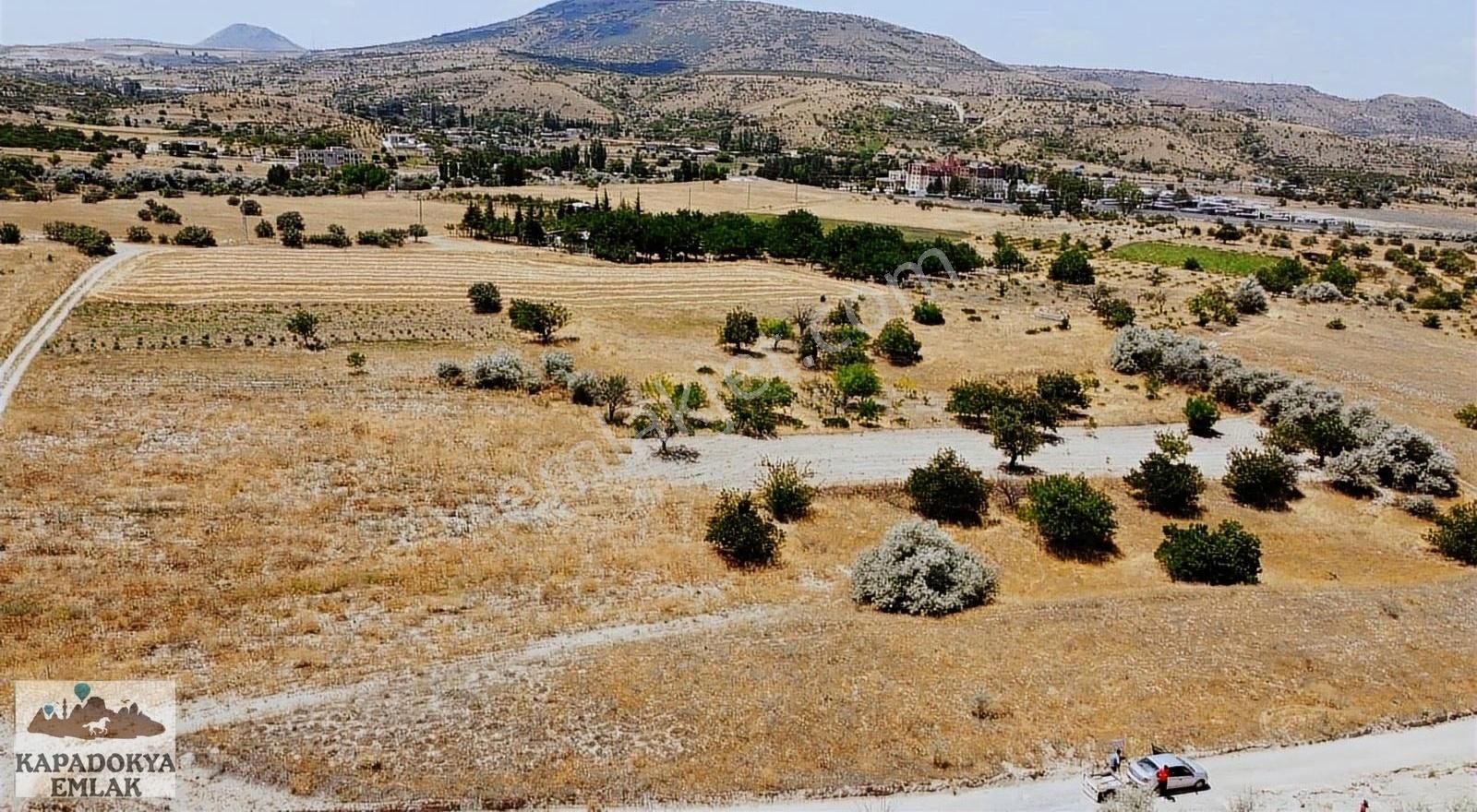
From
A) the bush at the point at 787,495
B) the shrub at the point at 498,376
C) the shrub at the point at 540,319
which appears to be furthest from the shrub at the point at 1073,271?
the bush at the point at 787,495

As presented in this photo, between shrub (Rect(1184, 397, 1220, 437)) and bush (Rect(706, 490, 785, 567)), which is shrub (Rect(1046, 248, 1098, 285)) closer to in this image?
shrub (Rect(1184, 397, 1220, 437))

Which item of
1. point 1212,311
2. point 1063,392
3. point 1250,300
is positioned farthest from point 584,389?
point 1250,300

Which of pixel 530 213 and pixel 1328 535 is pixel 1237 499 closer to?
pixel 1328 535

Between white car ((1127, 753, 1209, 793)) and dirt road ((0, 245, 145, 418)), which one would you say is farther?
dirt road ((0, 245, 145, 418))

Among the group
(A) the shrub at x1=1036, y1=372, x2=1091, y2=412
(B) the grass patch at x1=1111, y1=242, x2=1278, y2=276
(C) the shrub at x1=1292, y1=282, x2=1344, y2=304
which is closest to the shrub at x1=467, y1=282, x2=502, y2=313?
(A) the shrub at x1=1036, y1=372, x2=1091, y2=412

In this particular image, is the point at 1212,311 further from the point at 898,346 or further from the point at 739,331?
the point at 739,331

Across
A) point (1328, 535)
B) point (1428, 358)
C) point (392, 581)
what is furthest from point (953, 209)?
point (392, 581)
